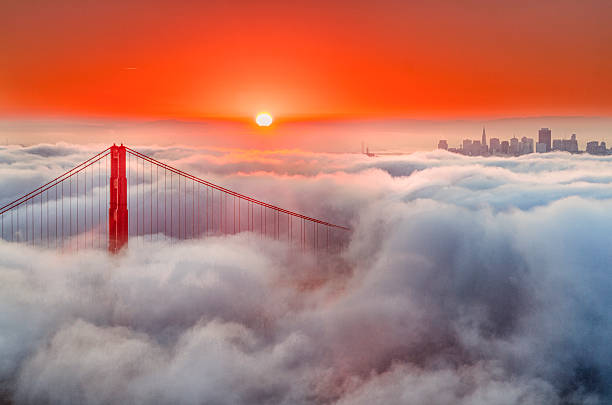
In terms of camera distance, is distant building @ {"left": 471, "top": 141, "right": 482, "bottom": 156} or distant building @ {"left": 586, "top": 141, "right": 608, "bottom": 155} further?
distant building @ {"left": 471, "top": 141, "right": 482, "bottom": 156}

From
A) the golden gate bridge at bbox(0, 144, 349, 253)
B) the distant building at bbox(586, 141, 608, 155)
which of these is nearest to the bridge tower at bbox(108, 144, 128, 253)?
the golden gate bridge at bbox(0, 144, 349, 253)

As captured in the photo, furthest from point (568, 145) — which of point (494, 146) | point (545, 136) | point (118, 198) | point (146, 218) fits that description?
point (118, 198)

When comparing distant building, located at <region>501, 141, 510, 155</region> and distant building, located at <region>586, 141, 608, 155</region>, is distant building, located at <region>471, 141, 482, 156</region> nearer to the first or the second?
distant building, located at <region>501, 141, 510, 155</region>

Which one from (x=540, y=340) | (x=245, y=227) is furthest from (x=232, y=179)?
(x=540, y=340)

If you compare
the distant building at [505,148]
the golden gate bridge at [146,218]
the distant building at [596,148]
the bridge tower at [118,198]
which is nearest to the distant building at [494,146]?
the distant building at [505,148]

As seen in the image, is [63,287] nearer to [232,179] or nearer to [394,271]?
[394,271]

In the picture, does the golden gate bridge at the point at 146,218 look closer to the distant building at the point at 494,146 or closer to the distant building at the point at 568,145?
the distant building at the point at 494,146
